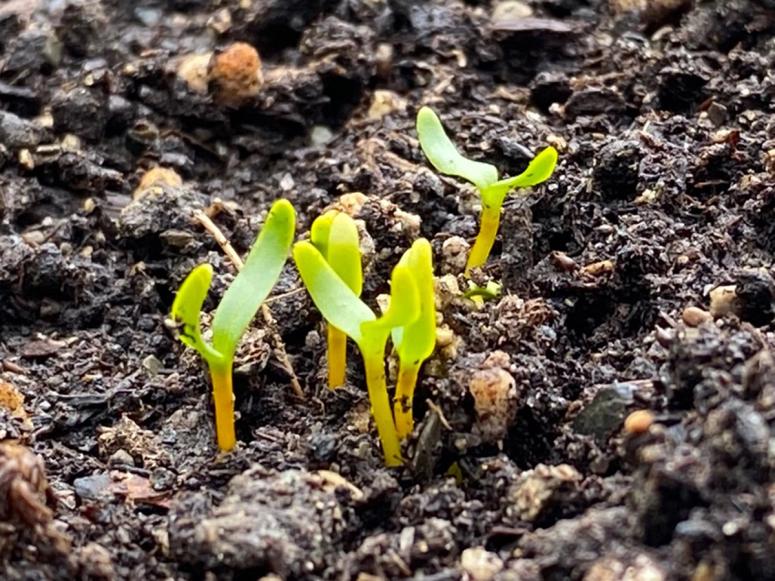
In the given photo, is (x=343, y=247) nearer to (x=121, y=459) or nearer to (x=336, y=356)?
(x=336, y=356)

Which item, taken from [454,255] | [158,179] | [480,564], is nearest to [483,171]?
[454,255]

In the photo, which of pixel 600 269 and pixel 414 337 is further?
pixel 600 269

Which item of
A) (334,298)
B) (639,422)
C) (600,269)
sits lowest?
(600,269)

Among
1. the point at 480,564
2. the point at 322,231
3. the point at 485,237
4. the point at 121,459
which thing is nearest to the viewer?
the point at 480,564

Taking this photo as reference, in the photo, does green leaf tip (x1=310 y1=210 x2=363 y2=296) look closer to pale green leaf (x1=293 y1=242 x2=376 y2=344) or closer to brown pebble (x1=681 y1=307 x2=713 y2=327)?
pale green leaf (x1=293 y1=242 x2=376 y2=344)

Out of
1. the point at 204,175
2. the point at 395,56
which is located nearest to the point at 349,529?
the point at 204,175

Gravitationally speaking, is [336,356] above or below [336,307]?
below

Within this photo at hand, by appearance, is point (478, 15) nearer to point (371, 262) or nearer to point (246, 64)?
point (246, 64)

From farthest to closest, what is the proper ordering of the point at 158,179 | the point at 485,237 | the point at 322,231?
1. the point at 158,179
2. the point at 485,237
3. the point at 322,231
